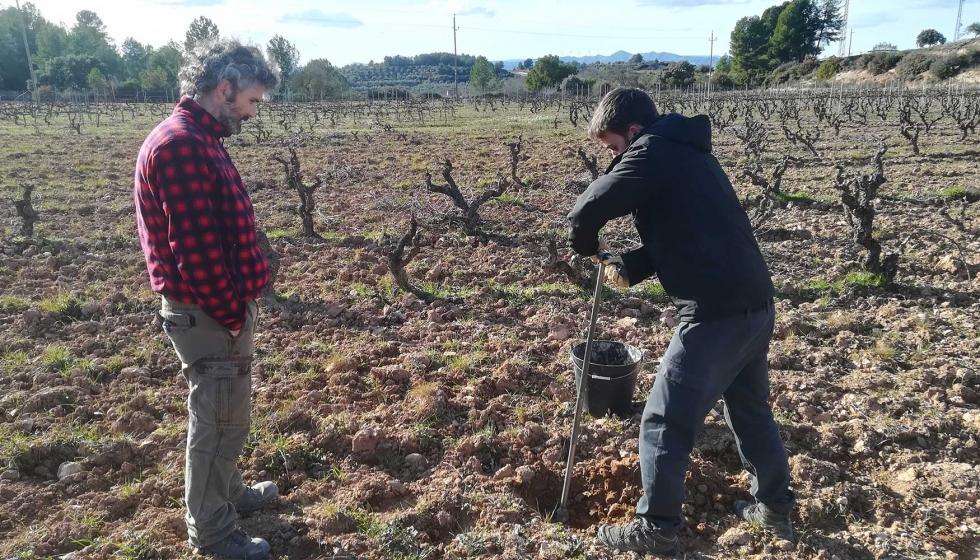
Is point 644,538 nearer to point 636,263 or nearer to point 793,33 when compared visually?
point 636,263

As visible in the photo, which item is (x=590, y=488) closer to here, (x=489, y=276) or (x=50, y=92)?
(x=489, y=276)

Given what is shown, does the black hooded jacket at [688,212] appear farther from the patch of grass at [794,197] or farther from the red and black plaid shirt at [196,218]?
the patch of grass at [794,197]

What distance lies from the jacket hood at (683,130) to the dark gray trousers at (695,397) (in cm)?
70

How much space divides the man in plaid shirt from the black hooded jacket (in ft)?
4.45

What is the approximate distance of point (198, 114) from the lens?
2.25 metres

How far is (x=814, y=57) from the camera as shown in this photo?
64250mm

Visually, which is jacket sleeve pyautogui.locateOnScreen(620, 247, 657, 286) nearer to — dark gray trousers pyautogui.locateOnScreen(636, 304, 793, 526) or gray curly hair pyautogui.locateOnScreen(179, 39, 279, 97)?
dark gray trousers pyautogui.locateOnScreen(636, 304, 793, 526)

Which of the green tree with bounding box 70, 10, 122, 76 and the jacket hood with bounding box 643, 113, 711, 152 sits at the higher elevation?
the green tree with bounding box 70, 10, 122, 76

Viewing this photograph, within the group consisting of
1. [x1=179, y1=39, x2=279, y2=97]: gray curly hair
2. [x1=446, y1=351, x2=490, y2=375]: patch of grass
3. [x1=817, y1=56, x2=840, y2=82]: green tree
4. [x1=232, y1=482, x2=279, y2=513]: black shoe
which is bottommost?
[x1=232, y1=482, x2=279, y2=513]: black shoe

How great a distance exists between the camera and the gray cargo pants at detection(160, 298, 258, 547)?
2.31 m

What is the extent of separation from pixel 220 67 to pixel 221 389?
4.07 feet

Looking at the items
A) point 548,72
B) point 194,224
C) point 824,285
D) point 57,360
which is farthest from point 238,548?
point 548,72

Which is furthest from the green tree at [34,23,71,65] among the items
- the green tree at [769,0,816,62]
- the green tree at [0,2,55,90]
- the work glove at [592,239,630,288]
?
the work glove at [592,239,630,288]

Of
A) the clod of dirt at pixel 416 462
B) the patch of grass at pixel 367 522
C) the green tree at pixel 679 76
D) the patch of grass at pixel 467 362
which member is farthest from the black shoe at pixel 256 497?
the green tree at pixel 679 76
